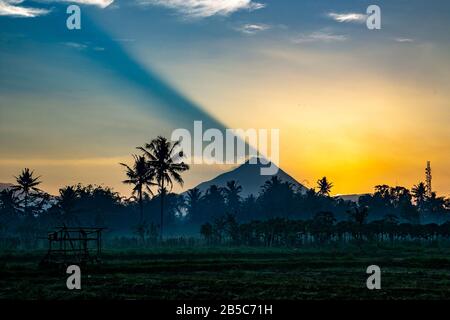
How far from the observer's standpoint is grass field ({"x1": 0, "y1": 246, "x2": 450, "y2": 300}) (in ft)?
86.1

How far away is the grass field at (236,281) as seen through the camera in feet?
86.1

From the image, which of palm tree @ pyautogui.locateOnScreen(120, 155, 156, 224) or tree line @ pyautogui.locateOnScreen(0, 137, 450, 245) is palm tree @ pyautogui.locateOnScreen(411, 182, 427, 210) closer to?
tree line @ pyautogui.locateOnScreen(0, 137, 450, 245)

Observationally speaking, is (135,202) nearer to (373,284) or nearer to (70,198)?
(70,198)

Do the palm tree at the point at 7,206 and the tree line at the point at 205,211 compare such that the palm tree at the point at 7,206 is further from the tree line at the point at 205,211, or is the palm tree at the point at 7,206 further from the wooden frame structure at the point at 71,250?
the wooden frame structure at the point at 71,250

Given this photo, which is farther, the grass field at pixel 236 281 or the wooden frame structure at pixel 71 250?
the wooden frame structure at pixel 71 250

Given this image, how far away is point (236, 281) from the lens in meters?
31.5

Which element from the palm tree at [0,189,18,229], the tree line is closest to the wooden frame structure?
the tree line

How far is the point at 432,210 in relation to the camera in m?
137

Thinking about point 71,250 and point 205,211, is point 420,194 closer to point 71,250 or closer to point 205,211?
point 205,211

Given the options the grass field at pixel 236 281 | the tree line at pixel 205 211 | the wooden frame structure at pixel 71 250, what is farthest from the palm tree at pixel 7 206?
the grass field at pixel 236 281

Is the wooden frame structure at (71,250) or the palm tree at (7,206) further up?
the palm tree at (7,206)

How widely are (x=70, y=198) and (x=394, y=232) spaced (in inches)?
1980
